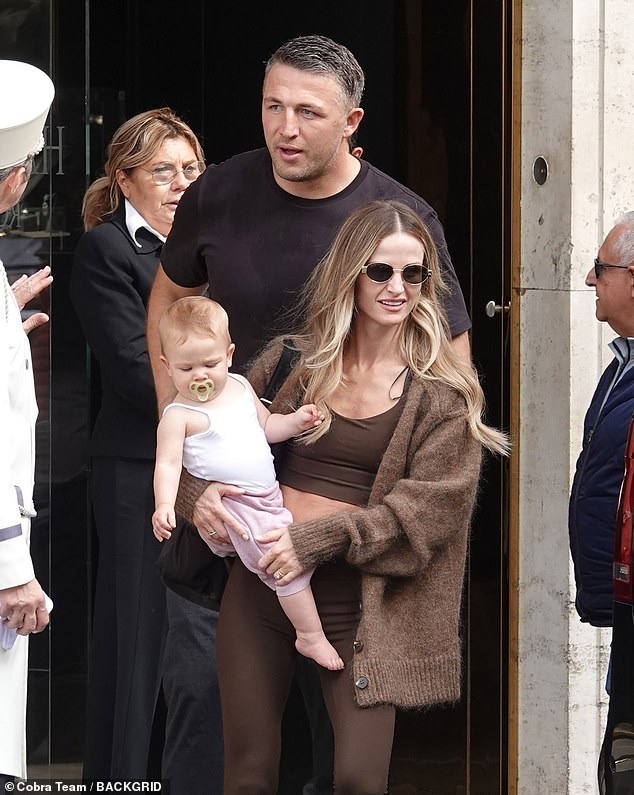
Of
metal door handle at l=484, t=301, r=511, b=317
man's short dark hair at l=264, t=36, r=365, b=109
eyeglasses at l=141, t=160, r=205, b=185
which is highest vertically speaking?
man's short dark hair at l=264, t=36, r=365, b=109

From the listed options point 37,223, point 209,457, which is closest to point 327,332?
point 209,457

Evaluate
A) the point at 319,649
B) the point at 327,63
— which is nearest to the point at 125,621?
the point at 319,649

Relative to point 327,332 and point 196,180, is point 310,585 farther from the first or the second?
point 196,180

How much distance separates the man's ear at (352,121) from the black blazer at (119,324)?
2.12 ft

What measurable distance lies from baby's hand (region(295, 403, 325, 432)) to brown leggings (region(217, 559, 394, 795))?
1.20 feet

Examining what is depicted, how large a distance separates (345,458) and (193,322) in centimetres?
52

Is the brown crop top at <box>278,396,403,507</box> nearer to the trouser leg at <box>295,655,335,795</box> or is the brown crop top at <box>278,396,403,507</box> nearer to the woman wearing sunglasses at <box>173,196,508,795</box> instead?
the woman wearing sunglasses at <box>173,196,508,795</box>

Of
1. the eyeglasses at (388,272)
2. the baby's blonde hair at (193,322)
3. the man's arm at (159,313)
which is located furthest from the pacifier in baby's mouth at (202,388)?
the eyeglasses at (388,272)

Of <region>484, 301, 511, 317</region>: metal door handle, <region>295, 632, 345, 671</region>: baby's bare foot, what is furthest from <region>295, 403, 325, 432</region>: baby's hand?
<region>484, 301, 511, 317</region>: metal door handle

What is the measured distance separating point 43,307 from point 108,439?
1.38 ft

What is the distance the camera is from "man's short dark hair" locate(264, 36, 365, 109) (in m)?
3.88

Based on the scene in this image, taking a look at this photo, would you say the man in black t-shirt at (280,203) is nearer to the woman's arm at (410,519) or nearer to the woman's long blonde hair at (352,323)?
the woman's long blonde hair at (352,323)

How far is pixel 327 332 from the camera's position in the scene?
3.83 metres

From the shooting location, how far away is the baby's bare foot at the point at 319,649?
3.75m
